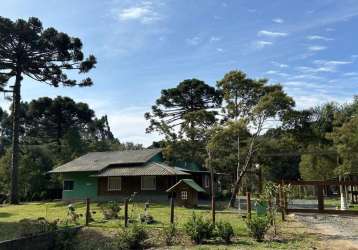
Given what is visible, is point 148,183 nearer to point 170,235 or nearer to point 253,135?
point 253,135

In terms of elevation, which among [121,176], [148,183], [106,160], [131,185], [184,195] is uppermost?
[106,160]

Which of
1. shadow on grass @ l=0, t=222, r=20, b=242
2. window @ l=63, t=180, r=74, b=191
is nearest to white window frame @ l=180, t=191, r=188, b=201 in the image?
shadow on grass @ l=0, t=222, r=20, b=242

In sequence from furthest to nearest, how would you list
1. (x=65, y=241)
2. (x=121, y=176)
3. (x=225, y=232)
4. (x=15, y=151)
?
(x=15, y=151)
(x=121, y=176)
(x=225, y=232)
(x=65, y=241)

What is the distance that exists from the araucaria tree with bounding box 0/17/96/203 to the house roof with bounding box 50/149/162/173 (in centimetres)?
466

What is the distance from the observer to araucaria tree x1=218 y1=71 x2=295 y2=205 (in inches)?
1021

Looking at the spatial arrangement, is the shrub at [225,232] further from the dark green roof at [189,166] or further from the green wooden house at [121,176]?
the dark green roof at [189,166]

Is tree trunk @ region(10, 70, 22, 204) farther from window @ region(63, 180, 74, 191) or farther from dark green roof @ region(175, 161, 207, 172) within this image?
dark green roof @ region(175, 161, 207, 172)

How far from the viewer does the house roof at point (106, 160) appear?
35.3 meters

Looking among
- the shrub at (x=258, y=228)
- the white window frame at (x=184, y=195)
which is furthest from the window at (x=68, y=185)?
the shrub at (x=258, y=228)

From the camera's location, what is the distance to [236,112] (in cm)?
2806

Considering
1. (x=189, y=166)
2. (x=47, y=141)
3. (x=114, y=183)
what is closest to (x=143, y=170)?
(x=114, y=183)

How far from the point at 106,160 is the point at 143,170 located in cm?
560

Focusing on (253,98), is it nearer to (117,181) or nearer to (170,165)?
(170,165)

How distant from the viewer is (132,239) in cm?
1272
